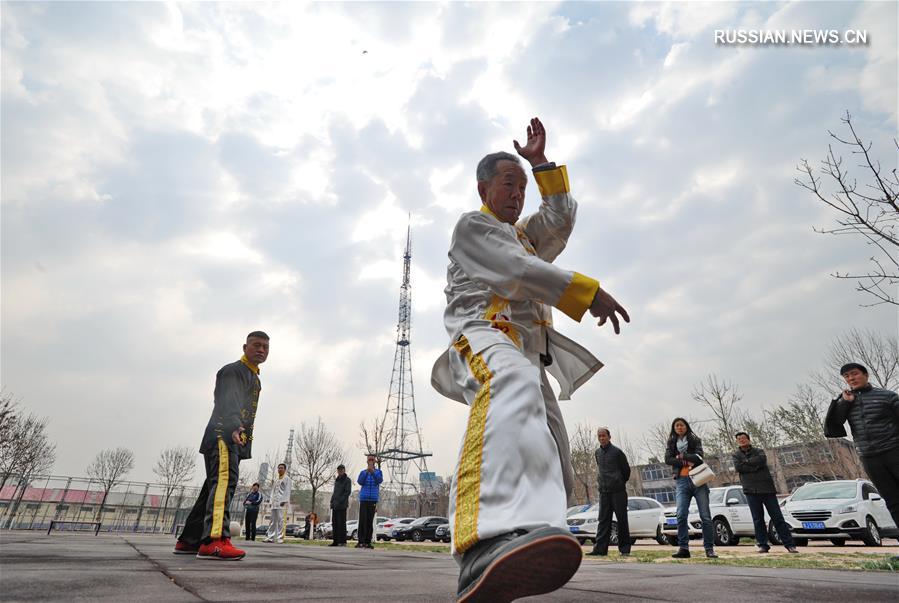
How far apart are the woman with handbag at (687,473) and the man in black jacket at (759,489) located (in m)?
0.92

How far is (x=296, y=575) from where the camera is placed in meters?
2.75

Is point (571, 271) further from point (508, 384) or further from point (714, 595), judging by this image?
point (714, 595)

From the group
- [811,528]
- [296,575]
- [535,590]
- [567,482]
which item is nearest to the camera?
[535,590]

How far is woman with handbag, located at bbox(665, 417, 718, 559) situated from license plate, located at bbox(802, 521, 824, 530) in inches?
214

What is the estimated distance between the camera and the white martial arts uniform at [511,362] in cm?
152

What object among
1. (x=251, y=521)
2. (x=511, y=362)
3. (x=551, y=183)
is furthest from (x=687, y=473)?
(x=251, y=521)

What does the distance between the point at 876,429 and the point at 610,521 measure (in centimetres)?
380

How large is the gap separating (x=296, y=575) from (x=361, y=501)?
30.3 feet

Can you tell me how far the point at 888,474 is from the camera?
4922 millimetres

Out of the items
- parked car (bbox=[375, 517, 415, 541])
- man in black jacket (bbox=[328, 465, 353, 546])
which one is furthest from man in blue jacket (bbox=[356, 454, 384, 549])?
parked car (bbox=[375, 517, 415, 541])

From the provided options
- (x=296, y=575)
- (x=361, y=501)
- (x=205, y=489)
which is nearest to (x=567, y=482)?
(x=296, y=575)

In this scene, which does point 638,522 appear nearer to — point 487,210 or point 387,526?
point 487,210

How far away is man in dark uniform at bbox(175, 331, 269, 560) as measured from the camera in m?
3.99

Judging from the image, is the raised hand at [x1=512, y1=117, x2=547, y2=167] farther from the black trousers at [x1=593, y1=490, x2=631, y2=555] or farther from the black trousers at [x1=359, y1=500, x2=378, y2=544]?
the black trousers at [x1=359, y1=500, x2=378, y2=544]
